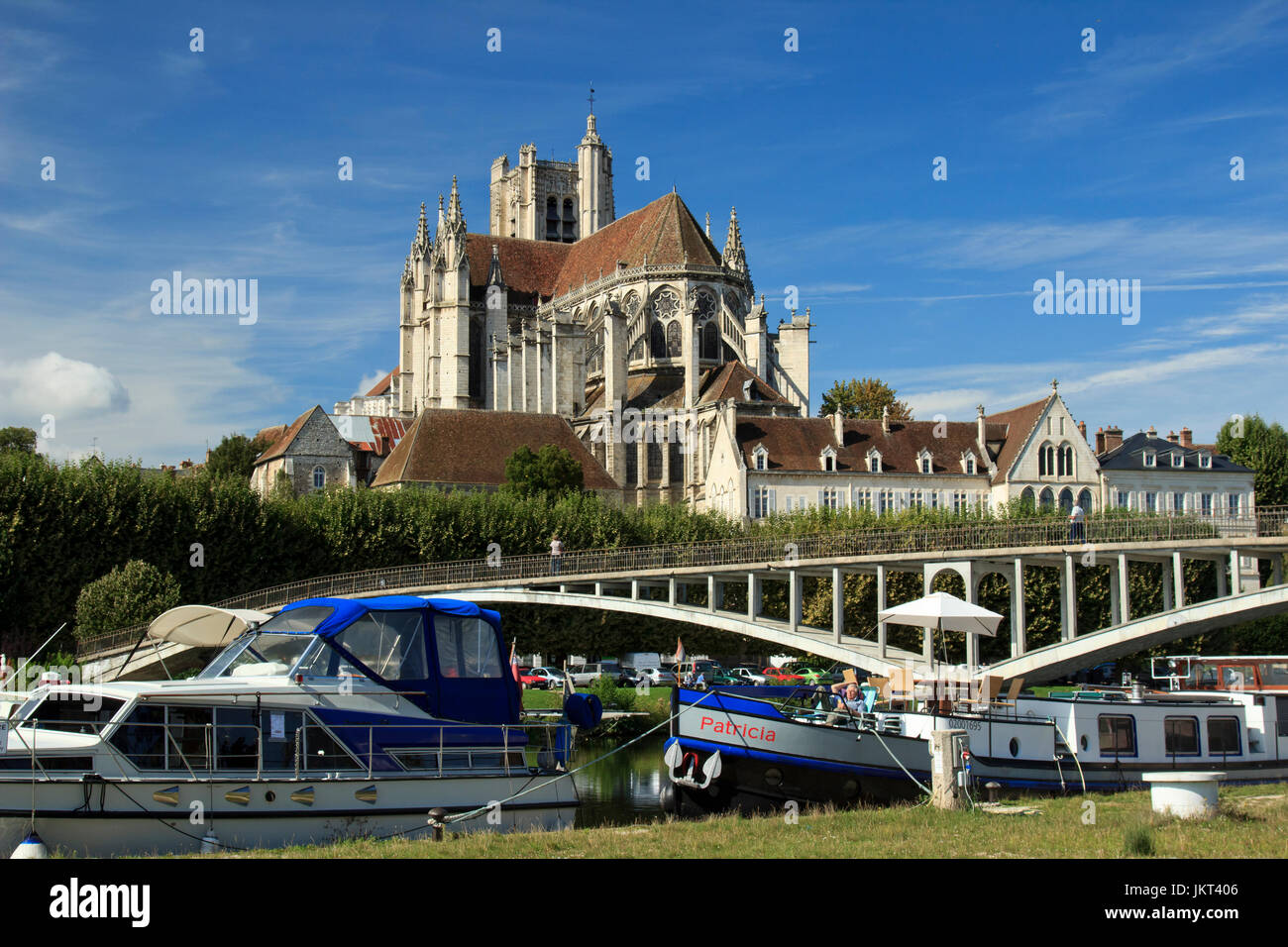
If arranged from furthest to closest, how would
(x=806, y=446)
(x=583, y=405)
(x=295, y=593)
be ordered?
(x=583, y=405) → (x=806, y=446) → (x=295, y=593)

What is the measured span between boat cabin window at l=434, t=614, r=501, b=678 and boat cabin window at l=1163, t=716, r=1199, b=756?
11785 mm

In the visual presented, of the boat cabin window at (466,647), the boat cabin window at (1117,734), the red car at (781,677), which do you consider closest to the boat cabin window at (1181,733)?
the boat cabin window at (1117,734)

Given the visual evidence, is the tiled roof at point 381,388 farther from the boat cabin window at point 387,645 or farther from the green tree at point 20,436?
the boat cabin window at point 387,645

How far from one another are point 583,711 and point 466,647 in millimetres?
2584

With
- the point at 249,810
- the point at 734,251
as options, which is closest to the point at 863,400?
the point at 734,251

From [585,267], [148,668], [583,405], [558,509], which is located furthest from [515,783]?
[585,267]

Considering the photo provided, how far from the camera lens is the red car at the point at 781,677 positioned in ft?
146

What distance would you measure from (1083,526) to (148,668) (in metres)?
27.9

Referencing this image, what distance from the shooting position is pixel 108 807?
15.4 metres

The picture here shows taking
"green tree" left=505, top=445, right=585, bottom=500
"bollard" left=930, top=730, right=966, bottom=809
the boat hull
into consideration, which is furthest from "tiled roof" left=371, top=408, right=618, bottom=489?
"bollard" left=930, top=730, right=966, bottom=809

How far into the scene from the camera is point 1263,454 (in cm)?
7462

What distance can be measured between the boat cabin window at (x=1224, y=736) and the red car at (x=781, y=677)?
21501 mm
